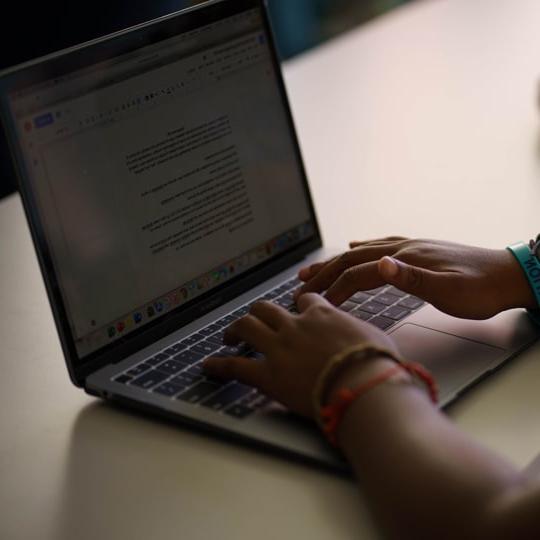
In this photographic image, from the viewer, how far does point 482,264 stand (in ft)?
3.13

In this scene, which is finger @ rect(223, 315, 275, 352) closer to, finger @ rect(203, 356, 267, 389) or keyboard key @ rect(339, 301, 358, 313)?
finger @ rect(203, 356, 267, 389)

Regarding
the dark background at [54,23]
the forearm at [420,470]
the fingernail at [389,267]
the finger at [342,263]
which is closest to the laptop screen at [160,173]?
the finger at [342,263]

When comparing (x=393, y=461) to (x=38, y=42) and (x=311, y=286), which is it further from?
(x=38, y=42)

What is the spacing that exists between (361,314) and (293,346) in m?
0.18

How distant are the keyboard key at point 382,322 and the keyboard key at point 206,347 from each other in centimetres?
16

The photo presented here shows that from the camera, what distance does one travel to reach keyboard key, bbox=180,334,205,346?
0.97m

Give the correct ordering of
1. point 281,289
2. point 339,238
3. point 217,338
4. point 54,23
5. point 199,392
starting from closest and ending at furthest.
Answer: point 199,392
point 217,338
point 281,289
point 339,238
point 54,23

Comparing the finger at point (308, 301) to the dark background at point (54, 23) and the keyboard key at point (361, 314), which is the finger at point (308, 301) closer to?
the keyboard key at point (361, 314)

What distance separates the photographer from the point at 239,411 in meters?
0.83

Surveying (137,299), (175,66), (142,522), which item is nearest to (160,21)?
(175,66)

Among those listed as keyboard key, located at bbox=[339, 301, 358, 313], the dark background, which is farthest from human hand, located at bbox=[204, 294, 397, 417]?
the dark background

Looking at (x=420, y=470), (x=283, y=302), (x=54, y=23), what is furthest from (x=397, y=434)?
(x=54, y=23)

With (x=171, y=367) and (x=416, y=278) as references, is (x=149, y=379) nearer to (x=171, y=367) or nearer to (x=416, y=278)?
(x=171, y=367)

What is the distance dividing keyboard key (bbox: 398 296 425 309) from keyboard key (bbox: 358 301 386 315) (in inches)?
0.8
